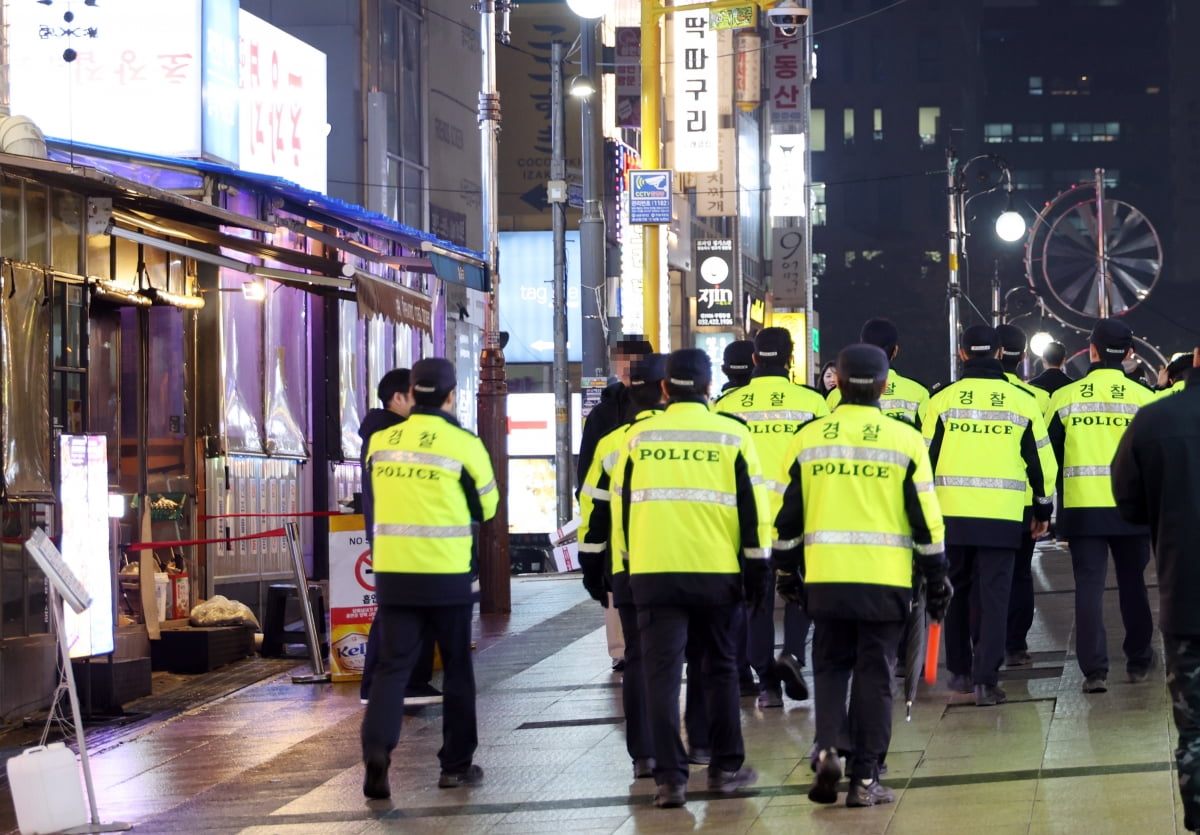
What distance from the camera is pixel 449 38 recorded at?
31.8 metres

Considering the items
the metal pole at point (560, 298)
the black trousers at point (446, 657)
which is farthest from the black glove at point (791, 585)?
the metal pole at point (560, 298)

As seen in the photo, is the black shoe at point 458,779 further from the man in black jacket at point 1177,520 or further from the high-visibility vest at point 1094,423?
the high-visibility vest at point 1094,423

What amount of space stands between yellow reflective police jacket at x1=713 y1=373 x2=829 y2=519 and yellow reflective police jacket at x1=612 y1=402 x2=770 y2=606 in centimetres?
264

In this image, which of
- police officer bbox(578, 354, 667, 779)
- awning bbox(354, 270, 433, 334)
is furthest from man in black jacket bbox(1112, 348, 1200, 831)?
awning bbox(354, 270, 433, 334)

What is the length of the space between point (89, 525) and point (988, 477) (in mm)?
6445

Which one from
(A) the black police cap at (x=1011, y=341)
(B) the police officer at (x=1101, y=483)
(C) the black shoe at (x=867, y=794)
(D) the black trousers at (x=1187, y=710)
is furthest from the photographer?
(A) the black police cap at (x=1011, y=341)

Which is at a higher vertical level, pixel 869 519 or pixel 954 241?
pixel 954 241

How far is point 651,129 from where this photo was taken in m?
23.9

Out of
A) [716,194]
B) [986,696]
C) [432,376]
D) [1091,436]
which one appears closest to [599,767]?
[432,376]

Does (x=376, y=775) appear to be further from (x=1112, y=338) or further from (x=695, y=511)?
(x=1112, y=338)

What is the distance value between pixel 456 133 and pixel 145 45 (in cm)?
1384

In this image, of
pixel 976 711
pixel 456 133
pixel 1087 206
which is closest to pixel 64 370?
pixel 976 711

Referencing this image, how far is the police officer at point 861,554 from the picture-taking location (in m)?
8.46

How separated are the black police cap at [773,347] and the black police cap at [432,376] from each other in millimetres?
2368
